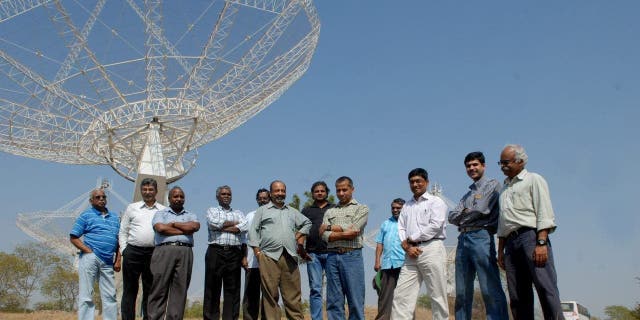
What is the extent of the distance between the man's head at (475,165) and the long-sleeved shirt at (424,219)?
1.99 feet

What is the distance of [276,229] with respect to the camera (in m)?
9.26

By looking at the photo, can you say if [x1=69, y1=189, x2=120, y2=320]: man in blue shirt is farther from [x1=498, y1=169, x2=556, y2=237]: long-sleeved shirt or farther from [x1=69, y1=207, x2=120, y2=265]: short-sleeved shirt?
[x1=498, y1=169, x2=556, y2=237]: long-sleeved shirt

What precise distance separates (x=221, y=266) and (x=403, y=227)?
341cm

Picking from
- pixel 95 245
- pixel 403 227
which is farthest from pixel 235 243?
pixel 403 227

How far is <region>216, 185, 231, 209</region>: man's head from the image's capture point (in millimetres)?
10500

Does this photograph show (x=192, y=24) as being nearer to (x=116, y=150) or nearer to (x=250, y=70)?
(x=250, y=70)

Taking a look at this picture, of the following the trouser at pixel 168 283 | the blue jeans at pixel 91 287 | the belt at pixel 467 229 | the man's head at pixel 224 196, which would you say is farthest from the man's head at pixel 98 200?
the belt at pixel 467 229

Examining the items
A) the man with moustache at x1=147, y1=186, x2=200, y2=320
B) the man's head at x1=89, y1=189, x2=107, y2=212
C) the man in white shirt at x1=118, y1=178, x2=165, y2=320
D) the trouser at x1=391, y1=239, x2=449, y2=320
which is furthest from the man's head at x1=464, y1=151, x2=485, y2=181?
the man's head at x1=89, y1=189, x2=107, y2=212

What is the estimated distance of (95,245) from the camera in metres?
9.80

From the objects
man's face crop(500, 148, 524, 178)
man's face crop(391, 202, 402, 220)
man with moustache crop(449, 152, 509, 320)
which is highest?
Answer: man's face crop(500, 148, 524, 178)

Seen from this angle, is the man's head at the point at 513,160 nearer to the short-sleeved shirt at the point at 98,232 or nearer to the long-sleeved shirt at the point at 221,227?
the long-sleeved shirt at the point at 221,227

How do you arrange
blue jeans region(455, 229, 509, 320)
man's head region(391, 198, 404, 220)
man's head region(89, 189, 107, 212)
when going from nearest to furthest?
1. blue jeans region(455, 229, 509, 320)
2. man's head region(89, 189, 107, 212)
3. man's head region(391, 198, 404, 220)

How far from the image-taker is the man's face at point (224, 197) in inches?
413

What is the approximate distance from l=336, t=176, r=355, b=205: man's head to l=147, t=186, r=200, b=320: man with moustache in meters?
2.27
